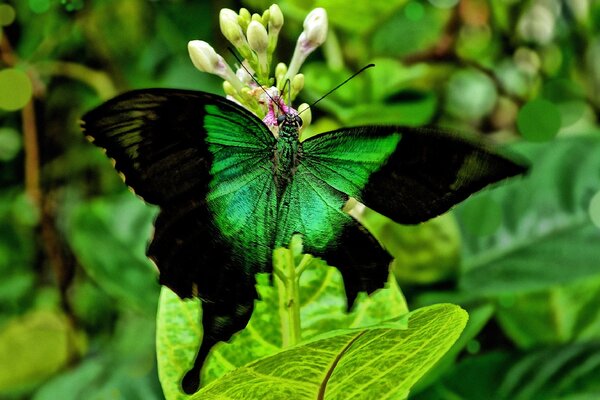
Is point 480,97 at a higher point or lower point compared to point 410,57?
lower

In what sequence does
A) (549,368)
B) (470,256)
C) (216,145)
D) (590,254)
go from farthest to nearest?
(470,256), (590,254), (549,368), (216,145)

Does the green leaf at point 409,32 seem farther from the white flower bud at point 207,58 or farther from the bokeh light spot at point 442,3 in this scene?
the white flower bud at point 207,58

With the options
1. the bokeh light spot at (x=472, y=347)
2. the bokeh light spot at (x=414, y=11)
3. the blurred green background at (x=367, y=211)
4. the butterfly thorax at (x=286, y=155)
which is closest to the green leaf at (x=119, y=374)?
the blurred green background at (x=367, y=211)

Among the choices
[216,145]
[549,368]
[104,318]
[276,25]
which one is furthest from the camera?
[104,318]

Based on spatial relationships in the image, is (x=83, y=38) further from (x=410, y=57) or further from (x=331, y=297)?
(x=331, y=297)

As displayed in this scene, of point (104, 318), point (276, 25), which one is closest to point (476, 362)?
point (276, 25)

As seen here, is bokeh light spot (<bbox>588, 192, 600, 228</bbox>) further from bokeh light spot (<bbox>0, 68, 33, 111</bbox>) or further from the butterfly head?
bokeh light spot (<bbox>0, 68, 33, 111</bbox>)

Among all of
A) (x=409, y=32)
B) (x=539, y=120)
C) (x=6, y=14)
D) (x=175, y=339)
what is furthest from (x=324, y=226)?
(x=6, y=14)

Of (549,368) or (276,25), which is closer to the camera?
(276,25)
